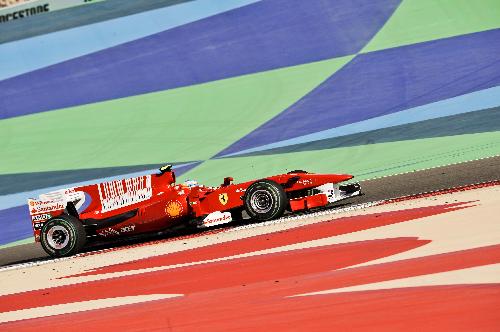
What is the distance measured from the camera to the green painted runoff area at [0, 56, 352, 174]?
71.8 ft

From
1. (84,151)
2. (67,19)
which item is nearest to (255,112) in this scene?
(84,151)

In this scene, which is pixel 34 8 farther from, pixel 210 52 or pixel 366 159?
pixel 366 159

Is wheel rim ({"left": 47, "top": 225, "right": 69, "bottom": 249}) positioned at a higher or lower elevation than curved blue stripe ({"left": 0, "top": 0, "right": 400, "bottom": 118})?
lower

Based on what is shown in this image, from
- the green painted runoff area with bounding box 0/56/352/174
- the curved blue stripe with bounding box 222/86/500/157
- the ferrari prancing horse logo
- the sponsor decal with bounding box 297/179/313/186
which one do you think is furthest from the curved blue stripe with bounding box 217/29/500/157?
the sponsor decal with bounding box 297/179/313/186

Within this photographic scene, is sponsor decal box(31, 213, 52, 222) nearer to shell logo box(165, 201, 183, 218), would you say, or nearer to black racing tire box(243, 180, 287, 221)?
shell logo box(165, 201, 183, 218)

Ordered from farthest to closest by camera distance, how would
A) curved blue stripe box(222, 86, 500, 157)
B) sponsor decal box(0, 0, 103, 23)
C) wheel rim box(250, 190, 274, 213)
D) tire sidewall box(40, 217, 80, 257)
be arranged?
sponsor decal box(0, 0, 103, 23), curved blue stripe box(222, 86, 500, 157), tire sidewall box(40, 217, 80, 257), wheel rim box(250, 190, 274, 213)

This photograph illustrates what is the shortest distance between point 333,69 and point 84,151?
6.51 m

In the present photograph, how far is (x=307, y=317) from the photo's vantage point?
632cm

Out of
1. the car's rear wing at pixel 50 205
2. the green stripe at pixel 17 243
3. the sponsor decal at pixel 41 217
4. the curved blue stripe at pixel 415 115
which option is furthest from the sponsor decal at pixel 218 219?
the curved blue stripe at pixel 415 115

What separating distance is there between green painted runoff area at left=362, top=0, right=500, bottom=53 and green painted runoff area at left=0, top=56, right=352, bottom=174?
1.38 metres

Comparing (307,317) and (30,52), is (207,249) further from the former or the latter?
(30,52)

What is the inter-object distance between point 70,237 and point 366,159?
6787 mm

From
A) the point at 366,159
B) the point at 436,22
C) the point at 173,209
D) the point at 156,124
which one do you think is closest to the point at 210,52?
the point at 156,124

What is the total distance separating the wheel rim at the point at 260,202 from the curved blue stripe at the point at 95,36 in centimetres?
1285
